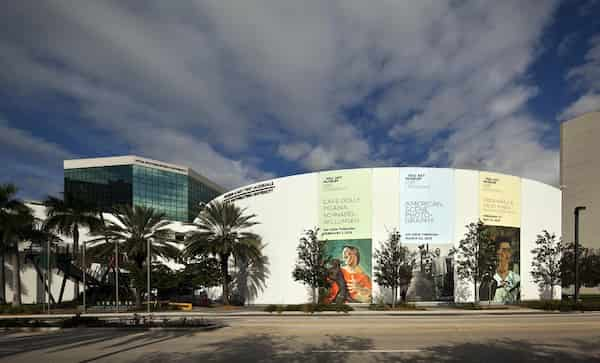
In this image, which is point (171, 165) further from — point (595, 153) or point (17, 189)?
point (595, 153)

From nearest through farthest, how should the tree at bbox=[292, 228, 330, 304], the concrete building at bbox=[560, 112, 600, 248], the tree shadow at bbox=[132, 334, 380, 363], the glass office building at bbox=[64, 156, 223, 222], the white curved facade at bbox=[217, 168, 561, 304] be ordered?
the tree shadow at bbox=[132, 334, 380, 363], the tree at bbox=[292, 228, 330, 304], the white curved facade at bbox=[217, 168, 561, 304], the glass office building at bbox=[64, 156, 223, 222], the concrete building at bbox=[560, 112, 600, 248]

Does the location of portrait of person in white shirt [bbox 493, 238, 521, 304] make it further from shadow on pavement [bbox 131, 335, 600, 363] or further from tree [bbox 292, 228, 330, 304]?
shadow on pavement [bbox 131, 335, 600, 363]

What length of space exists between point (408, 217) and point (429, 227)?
7.52ft

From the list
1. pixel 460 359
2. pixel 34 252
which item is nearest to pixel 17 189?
pixel 34 252

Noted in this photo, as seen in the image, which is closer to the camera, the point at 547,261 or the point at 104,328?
the point at 104,328

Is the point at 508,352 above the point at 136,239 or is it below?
below

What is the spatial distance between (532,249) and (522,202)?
5.06 meters

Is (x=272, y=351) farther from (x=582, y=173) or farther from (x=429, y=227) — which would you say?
(x=582, y=173)

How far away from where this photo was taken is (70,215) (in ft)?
105

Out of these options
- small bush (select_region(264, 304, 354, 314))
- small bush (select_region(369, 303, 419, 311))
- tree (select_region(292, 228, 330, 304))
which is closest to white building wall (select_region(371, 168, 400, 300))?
small bush (select_region(369, 303, 419, 311))

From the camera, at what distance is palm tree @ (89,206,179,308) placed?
3136 cm

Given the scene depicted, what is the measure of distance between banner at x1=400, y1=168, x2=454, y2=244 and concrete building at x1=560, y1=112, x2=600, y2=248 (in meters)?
66.3

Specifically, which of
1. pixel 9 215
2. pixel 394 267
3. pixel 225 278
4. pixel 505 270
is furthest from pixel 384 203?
pixel 9 215

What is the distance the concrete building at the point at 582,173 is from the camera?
7462cm
